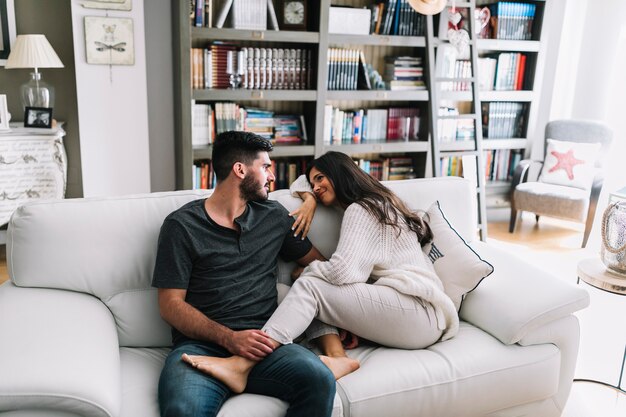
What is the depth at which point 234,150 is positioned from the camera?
1.96 metres

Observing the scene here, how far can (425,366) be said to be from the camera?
5.91ft

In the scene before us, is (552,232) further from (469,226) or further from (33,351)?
(33,351)

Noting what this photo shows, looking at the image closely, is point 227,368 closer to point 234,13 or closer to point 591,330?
point 591,330

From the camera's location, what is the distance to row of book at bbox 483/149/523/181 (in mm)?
4824

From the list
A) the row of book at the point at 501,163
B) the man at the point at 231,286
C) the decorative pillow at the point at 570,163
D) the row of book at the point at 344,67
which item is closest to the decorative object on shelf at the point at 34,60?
the row of book at the point at 344,67

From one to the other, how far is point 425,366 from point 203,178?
2.48 meters

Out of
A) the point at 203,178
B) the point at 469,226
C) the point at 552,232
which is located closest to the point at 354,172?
the point at 469,226

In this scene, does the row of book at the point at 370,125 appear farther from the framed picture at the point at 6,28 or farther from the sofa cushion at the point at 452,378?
the sofa cushion at the point at 452,378

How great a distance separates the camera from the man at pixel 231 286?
5.16 feet

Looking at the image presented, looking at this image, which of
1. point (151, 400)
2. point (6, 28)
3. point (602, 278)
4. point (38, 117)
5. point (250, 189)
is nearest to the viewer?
point (151, 400)

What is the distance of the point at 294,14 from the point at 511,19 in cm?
182

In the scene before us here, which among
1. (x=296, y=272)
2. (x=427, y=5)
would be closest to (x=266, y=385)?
(x=296, y=272)

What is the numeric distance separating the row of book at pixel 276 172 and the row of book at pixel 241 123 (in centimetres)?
16

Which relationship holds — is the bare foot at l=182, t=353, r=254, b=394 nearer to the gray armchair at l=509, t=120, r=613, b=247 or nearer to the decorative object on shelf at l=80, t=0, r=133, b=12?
the decorative object on shelf at l=80, t=0, r=133, b=12
